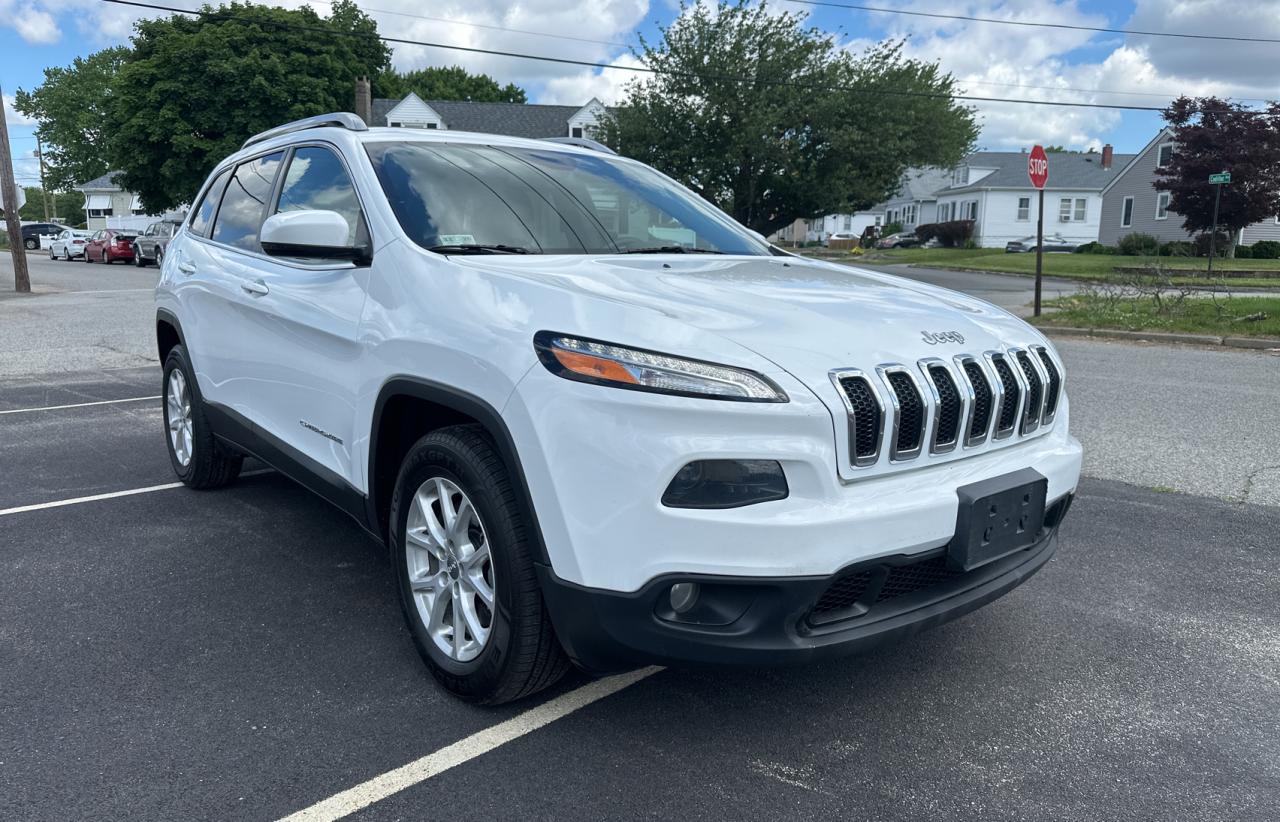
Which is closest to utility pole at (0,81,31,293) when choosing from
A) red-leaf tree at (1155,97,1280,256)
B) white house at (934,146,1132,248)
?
red-leaf tree at (1155,97,1280,256)

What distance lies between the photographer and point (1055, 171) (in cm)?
6175

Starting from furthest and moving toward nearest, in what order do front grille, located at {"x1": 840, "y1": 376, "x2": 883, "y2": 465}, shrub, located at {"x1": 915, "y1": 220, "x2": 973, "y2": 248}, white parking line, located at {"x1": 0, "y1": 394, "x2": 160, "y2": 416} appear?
shrub, located at {"x1": 915, "y1": 220, "x2": 973, "y2": 248} → white parking line, located at {"x1": 0, "y1": 394, "x2": 160, "y2": 416} → front grille, located at {"x1": 840, "y1": 376, "x2": 883, "y2": 465}

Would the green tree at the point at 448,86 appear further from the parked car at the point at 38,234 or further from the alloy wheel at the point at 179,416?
the alloy wheel at the point at 179,416

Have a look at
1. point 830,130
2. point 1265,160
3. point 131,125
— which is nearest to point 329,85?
point 131,125

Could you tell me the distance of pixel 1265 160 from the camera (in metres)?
36.5

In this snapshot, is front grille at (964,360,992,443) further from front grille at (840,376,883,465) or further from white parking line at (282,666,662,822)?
white parking line at (282,666,662,822)

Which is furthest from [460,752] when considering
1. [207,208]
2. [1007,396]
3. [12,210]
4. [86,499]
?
[12,210]

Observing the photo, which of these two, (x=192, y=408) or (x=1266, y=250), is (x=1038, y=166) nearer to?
(x=192, y=408)

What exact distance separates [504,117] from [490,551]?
52343 millimetres

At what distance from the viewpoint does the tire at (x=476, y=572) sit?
106 inches

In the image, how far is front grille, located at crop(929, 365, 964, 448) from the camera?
2742 mm

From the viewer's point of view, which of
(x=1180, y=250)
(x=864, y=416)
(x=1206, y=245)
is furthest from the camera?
(x=1180, y=250)

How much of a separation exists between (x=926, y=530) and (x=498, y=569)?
46.1 inches

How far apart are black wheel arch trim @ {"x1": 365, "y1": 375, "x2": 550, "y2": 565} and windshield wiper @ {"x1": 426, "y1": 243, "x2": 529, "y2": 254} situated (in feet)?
1.56
